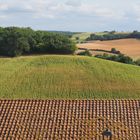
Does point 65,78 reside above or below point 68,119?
below

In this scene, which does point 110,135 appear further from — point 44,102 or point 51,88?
point 51,88

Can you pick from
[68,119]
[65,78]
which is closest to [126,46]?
[65,78]

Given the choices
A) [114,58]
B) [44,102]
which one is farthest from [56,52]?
[44,102]

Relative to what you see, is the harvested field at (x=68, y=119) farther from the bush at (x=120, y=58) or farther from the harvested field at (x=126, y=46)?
the harvested field at (x=126, y=46)

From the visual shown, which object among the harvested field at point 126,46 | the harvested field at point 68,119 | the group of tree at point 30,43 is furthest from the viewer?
the harvested field at point 126,46

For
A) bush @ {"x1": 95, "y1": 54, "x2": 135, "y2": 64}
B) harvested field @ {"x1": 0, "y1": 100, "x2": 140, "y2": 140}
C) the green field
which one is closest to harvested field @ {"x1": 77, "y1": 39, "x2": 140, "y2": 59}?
bush @ {"x1": 95, "y1": 54, "x2": 135, "y2": 64}

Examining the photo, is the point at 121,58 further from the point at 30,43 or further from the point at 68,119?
the point at 68,119

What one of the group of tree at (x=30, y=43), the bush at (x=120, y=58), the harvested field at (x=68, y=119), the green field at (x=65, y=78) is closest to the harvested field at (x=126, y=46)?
the bush at (x=120, y=58)
